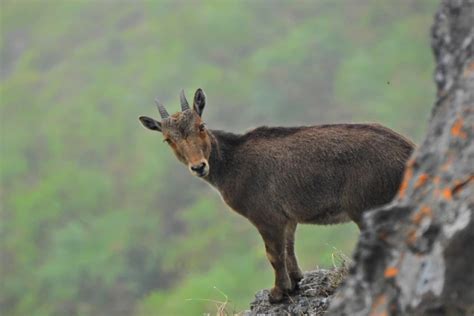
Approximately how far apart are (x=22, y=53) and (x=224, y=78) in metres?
32.1

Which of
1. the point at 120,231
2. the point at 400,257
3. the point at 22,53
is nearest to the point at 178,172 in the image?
the point at 120,231

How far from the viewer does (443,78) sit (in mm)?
6059

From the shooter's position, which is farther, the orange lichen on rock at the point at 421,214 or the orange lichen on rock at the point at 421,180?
the orange lichen on rock at the point at 421,180

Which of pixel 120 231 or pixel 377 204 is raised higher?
pixel 120 231

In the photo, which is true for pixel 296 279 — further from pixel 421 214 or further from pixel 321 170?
pixel 421 214

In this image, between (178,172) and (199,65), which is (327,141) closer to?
(178,172)

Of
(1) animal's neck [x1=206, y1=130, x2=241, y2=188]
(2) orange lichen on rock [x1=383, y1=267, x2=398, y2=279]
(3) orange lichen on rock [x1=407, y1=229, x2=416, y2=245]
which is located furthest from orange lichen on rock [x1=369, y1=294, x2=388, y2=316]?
(1) animal's neck [x1=206, y1=130, x2=241, y2=188]

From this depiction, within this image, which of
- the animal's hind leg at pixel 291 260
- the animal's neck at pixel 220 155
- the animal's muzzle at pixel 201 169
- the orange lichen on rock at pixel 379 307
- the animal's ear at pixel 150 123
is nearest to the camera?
the orange lichen on rock at pixel 379 307

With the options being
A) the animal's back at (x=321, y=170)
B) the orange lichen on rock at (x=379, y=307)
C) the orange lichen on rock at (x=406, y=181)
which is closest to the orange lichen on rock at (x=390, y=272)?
the orange lichen on rock at (x=379, y=307)

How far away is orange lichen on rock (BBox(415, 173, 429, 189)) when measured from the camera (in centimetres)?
573

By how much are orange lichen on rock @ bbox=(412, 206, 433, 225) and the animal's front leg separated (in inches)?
209

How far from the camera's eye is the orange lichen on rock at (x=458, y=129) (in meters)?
5.68

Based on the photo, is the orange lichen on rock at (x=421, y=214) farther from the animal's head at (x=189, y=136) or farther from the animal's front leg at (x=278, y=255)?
the animal's head at (x=189, y=136)

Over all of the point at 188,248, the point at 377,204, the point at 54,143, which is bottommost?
the point at 377,204
